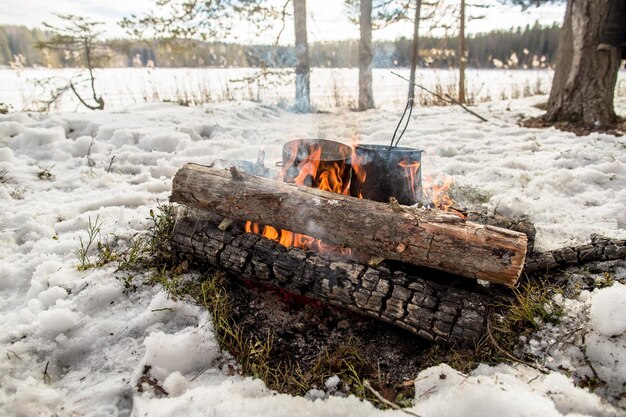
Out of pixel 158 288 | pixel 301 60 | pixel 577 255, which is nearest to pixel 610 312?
pixel 577 255

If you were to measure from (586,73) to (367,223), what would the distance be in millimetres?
5647

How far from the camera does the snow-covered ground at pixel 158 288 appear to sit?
1.44 meters

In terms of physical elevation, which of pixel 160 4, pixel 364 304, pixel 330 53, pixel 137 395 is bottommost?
pixel 137 395

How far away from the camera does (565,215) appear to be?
2.86 metres

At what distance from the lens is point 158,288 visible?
2201mm

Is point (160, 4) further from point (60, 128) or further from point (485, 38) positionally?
point (485, 38)

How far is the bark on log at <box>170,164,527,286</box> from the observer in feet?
5.80

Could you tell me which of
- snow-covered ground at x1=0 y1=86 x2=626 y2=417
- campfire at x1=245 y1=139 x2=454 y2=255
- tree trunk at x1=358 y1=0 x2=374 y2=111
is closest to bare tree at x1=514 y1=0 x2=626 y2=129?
snow-covered ground at x1=0 y1=86 x2=626 y2=417

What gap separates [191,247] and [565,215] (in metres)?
3.06

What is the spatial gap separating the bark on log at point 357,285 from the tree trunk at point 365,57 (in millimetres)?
7624

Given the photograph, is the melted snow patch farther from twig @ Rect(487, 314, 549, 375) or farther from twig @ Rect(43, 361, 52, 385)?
twig @ Rect(43, 361, 52, 385)

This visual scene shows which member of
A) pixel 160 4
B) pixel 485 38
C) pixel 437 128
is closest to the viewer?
pixel 437 128

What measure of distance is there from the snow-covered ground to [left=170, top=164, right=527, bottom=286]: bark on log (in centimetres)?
49

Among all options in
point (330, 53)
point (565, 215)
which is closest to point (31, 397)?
point (565, 215)
